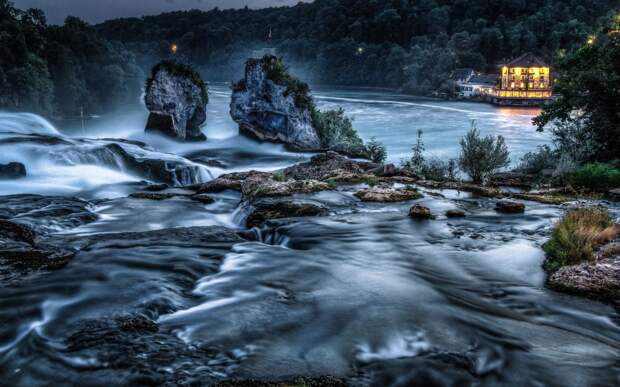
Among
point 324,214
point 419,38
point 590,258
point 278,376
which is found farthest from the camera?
point 419,38

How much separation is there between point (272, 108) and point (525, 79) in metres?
84.4

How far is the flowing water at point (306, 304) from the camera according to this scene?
5242mm

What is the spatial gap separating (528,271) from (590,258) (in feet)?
3.45

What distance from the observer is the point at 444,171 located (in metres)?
25.3

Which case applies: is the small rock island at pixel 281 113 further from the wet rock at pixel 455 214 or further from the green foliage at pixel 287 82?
the wet rock at pixel 455 214

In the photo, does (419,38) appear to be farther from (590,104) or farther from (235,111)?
(590,104)

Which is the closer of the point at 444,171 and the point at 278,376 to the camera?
the point at 278,376

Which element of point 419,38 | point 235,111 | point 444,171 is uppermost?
point 419,38

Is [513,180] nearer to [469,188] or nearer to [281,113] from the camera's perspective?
[469,188]

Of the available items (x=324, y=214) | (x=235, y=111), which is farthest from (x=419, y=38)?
(x=324, y=214)

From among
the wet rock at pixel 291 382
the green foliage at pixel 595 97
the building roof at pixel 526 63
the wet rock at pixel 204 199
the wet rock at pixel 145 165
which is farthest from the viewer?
the building roof at pixel 526 63

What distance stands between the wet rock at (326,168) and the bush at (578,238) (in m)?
9.68

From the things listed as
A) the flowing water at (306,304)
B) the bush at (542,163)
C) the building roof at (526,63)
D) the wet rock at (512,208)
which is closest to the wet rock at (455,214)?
the flowing water at (306,304)

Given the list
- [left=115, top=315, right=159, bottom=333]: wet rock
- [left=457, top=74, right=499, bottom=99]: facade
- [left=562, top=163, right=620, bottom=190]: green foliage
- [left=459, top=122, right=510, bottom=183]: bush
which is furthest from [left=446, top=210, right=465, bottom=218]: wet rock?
[left=457, top=74, right=499, bottom=99]: facade
